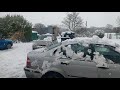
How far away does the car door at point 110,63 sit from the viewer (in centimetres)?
442

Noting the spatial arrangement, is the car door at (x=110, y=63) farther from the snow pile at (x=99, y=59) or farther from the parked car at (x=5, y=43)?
the parked car at (x=5, y=43)

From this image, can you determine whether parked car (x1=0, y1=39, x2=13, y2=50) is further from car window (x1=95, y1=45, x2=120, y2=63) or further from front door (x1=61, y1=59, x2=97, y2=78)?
car window (x1=95, y1=45, x2=120, y2=63)

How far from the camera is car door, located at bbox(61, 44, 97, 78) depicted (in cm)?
449

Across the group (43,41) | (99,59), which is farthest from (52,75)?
(43,41)

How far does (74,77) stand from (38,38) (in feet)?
8.91

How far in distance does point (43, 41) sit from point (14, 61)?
4.30 ft

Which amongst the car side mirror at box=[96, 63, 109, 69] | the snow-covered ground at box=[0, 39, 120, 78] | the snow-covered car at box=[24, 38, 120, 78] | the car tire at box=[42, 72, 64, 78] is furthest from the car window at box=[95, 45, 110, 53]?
the car tire at box=[42, 72, 64, 78]

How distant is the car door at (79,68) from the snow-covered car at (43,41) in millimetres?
1818

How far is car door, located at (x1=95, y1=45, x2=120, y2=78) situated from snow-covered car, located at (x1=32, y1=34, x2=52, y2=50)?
217cm

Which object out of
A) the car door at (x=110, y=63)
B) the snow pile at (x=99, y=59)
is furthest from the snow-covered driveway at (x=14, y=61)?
the car door at (x=110, y=63)

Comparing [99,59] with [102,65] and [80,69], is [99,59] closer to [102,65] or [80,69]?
[102,65]
